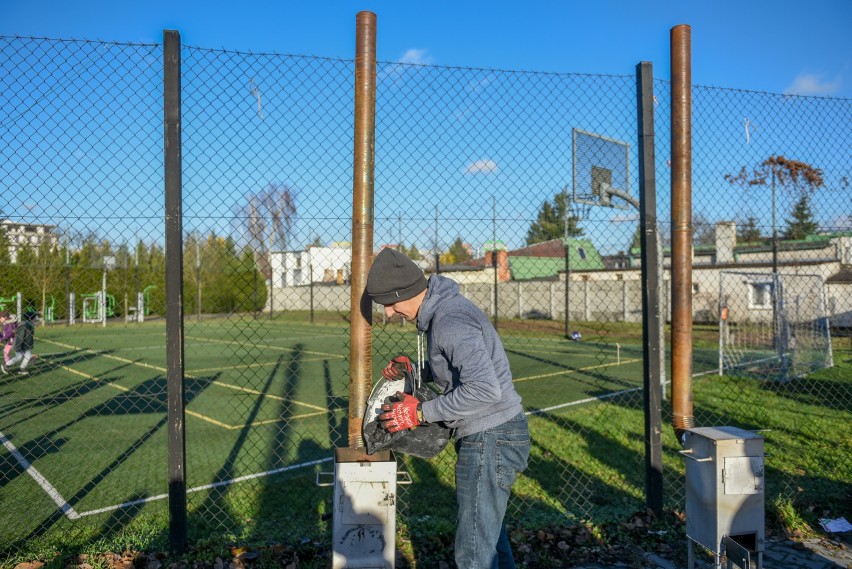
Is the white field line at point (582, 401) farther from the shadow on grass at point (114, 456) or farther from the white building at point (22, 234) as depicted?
the white building at point (22, 234)

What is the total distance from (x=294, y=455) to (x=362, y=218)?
4.07 meters

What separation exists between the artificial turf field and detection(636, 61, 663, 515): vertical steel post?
1970mm

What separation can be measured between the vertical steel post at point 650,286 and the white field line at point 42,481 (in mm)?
4484

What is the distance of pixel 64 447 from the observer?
7621 mm

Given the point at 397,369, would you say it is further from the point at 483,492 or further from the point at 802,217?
the point at 802,217

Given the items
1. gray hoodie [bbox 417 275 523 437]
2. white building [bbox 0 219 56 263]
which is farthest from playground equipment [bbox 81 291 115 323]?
gray hoodie [bbox 417 275 523 437]

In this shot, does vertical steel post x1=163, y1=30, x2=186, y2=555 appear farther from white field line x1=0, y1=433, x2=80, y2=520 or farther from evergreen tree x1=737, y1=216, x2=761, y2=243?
evergreen tree x1=737, y1=216, x2=761, y2=243

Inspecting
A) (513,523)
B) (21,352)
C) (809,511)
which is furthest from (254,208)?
(21,352)

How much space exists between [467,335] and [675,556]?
244cm

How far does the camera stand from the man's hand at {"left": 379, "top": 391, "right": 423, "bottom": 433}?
9.60 feet

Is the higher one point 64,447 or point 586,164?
point 586,164

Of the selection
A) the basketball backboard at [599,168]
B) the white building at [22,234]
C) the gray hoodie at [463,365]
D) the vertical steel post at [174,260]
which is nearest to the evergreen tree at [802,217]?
the basketball backboard at [599,168]

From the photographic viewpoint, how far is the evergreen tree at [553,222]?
5.35 metres

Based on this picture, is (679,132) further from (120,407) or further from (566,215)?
(120,407)
